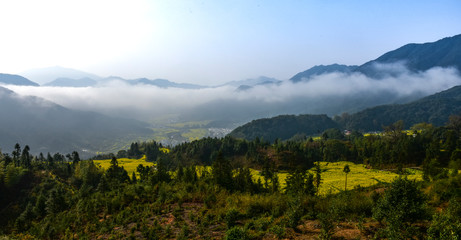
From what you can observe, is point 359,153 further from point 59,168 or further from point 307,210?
point 59,168

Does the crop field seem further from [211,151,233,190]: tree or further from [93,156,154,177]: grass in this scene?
[93,156,154,177]: grass

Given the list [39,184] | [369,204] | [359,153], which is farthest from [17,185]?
[359,153]

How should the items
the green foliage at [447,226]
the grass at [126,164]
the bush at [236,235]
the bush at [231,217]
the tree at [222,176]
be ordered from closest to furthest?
the green foliage at [447,226]
the bush at [236,235]
the bush at [231,217]
the tree at [222,176]
the grass at [126,164]

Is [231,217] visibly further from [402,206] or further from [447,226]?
[447,226]

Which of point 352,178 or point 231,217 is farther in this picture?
point 352,178

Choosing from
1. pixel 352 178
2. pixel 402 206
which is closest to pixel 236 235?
pixel 402 206

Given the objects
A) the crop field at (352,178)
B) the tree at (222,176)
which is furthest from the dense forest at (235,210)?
the crop field at (352,178)

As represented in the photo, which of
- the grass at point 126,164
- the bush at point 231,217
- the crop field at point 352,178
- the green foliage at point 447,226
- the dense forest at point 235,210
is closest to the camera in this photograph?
the green foliage at point 447,226

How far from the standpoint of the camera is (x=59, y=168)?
83.0m

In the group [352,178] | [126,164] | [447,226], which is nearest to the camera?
[447,226]

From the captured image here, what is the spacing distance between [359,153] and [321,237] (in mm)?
101537

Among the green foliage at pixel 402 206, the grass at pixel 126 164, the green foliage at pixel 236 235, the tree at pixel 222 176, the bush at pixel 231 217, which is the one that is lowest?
the grass at pixel 126 164

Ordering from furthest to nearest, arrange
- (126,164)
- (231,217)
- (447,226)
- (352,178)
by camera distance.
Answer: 1. (126,164)
2. (352,178)
3. (231,217)
4. (447,226)

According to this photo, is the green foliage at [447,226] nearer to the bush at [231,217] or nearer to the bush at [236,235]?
the bush at [236,235]
